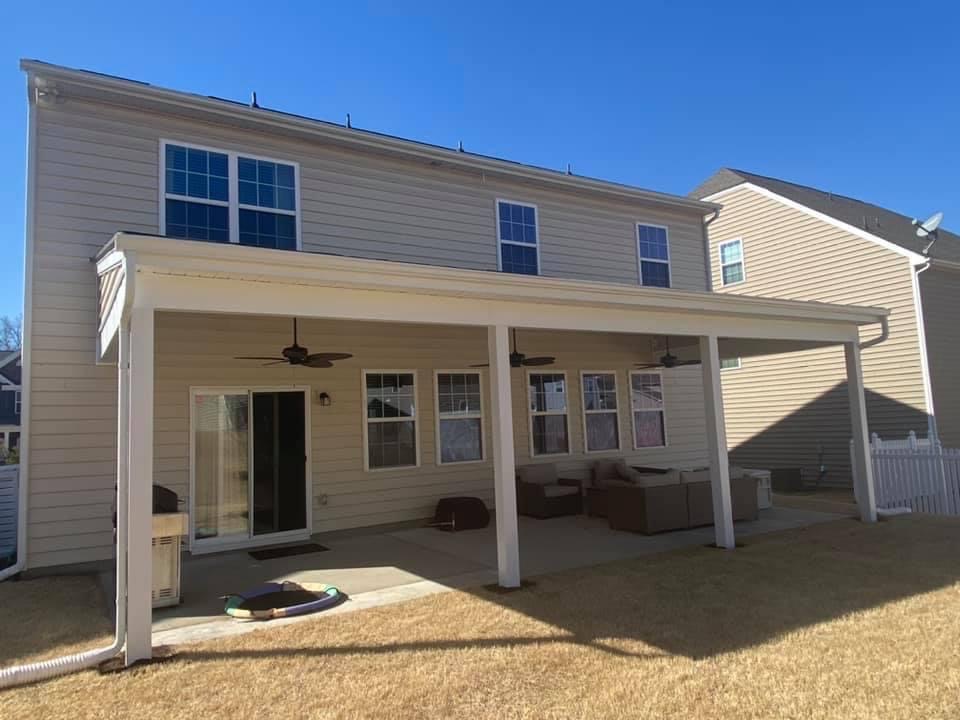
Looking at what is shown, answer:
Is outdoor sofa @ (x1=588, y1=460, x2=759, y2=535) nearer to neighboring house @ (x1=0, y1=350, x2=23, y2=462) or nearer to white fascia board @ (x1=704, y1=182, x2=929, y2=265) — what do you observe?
white fascia board @ (x1=704, y1=182, x2=929, y2=265)

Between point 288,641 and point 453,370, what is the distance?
5.87 m

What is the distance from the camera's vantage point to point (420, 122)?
1262cm

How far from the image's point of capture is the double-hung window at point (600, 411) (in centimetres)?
1159

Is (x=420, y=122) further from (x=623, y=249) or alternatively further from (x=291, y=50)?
(x=623, y=249)

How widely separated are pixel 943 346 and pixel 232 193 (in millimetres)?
13860

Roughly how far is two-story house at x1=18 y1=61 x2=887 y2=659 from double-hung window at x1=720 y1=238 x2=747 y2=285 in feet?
19.5

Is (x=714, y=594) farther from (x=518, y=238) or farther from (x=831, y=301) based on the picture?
(x=831, y=301)

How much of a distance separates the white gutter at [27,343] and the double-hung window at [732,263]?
14954 mm

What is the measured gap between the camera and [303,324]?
8578 mm

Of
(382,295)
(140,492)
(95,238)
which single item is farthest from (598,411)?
(140,492)

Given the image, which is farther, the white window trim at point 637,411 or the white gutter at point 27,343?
the white window trim at point 637,411

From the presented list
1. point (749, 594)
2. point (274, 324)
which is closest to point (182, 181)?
point (274, 324)

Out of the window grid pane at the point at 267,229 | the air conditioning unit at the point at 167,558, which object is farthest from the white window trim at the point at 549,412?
the air conditioning unit at the point at 167,558

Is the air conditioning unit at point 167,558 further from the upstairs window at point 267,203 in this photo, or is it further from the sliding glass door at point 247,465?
the upstairs window at point 267,203
